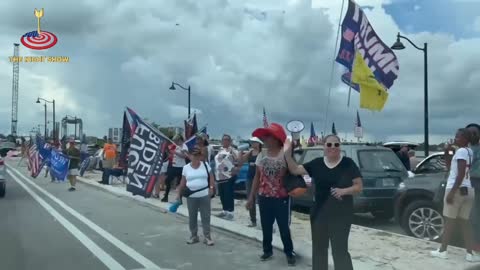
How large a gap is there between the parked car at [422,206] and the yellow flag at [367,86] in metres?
2.53

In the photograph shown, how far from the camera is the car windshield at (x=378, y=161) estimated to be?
1073cm

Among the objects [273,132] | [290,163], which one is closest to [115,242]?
[273,132]

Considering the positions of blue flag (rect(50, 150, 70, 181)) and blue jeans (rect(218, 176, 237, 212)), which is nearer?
blue jeans (rect(218, 176, 237, 212))

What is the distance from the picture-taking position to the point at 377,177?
1051 cm

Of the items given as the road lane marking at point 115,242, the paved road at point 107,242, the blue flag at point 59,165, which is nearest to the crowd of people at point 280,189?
the paved road at point 107,242

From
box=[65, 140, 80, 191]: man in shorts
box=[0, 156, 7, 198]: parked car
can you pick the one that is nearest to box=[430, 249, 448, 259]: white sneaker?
box=[0, 156, 7, 198]: parked car

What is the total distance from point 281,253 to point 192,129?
11396 mm

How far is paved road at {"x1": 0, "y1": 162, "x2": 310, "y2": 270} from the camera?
720 cm

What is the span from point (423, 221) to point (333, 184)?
3.97 metres

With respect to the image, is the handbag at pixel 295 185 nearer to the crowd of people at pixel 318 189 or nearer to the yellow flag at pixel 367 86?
the crowd of people at pixel 318 189

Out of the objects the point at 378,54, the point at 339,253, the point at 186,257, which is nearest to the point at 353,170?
the point at 339,253

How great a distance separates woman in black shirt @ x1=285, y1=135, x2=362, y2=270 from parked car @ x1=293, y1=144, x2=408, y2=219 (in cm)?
484

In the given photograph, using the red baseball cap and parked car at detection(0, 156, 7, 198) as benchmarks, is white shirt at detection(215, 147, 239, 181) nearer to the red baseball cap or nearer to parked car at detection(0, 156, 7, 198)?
the red baseball cap

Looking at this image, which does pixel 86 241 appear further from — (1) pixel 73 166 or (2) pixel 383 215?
(1) pixel 73 166
